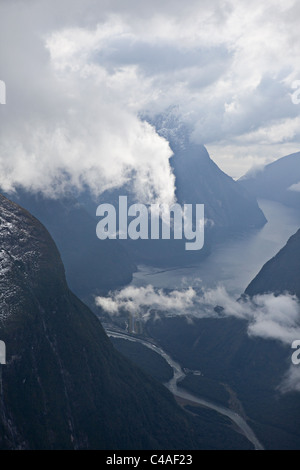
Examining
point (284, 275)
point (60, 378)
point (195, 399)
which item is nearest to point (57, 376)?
point (60, 378)

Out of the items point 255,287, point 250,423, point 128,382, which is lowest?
point 250,423

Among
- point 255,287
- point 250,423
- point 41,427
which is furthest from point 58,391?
point 255,287

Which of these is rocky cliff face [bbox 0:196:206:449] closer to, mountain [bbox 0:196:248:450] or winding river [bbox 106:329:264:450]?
mountain [bbox 0:196:248:450]

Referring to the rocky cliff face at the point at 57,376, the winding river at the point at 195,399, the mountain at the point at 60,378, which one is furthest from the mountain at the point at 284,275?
the rocky cliff face at the point at 57,376
